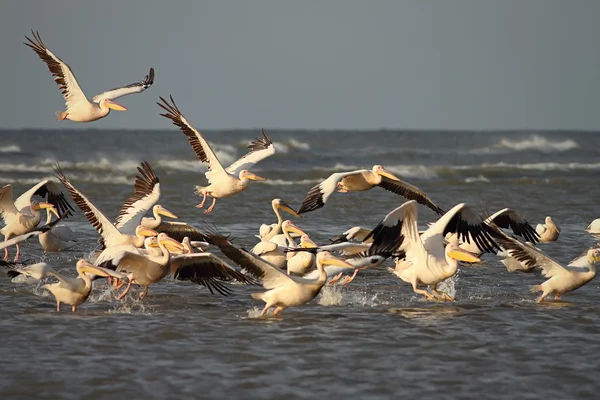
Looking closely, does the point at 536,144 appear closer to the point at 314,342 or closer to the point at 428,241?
the point at 428,241

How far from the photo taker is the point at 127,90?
526 inches

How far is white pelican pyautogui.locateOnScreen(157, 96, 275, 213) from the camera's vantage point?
12133 mm

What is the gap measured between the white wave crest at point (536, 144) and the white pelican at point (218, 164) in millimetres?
36873

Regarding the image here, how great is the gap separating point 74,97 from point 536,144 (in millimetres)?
39416

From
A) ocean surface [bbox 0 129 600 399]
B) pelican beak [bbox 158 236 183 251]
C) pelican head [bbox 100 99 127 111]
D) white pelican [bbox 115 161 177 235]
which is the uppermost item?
pelican head [bbox 100 99 127 111]

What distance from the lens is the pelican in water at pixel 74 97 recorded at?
1236 cm

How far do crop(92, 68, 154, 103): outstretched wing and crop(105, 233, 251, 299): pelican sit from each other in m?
3.99

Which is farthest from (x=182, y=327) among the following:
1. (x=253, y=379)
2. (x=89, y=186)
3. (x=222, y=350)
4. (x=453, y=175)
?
(x=453, y=175)

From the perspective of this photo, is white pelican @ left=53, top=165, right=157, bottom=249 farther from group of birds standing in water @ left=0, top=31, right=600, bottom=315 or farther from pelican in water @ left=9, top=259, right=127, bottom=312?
pelican in water @ left=9, top=259, right=127, bottom=312

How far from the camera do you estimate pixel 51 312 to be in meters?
8.98

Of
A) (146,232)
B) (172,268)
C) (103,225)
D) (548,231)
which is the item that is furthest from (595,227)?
(103,225)

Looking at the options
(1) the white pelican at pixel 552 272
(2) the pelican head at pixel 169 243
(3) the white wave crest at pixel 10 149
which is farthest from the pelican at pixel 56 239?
(3) the white wave crest at pixel 10 149

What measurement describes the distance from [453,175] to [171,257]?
21.7 metres

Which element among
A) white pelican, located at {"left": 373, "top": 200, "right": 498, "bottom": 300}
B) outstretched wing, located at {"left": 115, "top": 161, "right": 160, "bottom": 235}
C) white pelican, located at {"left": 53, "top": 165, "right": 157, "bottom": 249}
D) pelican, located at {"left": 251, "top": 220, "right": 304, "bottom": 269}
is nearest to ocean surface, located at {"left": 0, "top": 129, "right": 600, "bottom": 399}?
white pelican, located at {"left": 373, "top": 200, "right": 498, "bottom": 300}
